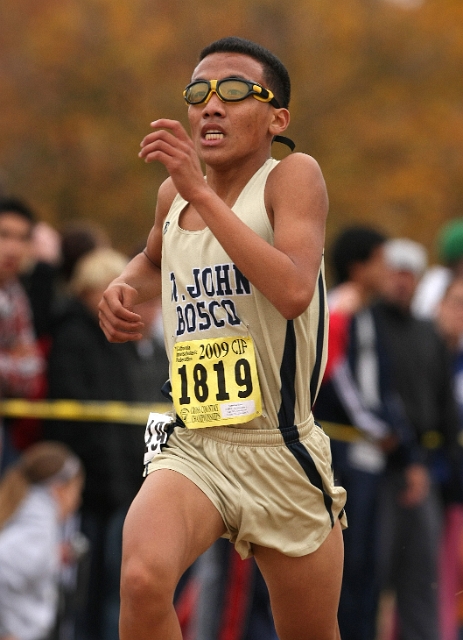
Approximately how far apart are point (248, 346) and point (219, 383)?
Result: 167mm

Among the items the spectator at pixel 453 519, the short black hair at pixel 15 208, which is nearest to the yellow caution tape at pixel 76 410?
the short black hair at pixel 15 208

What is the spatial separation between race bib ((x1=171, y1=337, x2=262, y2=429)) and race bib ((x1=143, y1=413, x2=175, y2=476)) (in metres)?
0.11

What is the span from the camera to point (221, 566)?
7.93 m

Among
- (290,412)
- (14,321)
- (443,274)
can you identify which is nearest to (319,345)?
(290,412)

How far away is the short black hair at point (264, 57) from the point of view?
4.50 metres

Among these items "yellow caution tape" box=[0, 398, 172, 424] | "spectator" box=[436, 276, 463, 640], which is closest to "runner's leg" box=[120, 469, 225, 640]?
"yellow caution tape" box=[0, 398, 172, 424]

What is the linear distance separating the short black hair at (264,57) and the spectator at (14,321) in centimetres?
301

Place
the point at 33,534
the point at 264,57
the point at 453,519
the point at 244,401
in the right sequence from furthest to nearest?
1. the point at 453,519
2. the point at 33,534
3. the point at 264,57
4. the point at 244,401

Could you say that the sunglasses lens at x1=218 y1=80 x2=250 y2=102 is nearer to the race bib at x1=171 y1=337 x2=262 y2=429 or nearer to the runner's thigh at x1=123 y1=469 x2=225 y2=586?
the race bib at x1=171 y1=337 x2=262 y2=429

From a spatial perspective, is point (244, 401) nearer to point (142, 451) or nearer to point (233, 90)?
point (233, 90)

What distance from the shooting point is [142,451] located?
26.2 ft

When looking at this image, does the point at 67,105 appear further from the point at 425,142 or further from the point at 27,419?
the point at 27,419

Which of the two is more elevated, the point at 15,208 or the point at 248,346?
the point at 15,208

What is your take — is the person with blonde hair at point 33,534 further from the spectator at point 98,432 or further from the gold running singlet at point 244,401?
the gold running singlet at point 244,401
